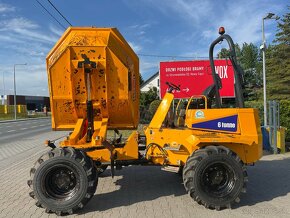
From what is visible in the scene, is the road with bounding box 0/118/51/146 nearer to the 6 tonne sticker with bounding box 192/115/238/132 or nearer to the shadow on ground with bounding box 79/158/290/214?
the shadow on ground with bounding box 79/158/290/214

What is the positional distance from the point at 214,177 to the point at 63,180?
2.47m

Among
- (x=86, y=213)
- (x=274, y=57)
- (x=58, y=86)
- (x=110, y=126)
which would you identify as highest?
(x=274, y=57)

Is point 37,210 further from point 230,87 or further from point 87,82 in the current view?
point 230,87

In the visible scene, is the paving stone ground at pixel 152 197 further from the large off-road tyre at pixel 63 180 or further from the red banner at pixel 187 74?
the red banner at pixel 187 74

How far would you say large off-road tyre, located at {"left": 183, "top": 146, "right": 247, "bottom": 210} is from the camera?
5801 millimetres

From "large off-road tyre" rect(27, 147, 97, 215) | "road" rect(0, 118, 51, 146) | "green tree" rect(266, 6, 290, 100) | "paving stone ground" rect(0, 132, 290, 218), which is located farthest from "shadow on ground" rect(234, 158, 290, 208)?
"green tree" rect(266, 6, 290, 100)

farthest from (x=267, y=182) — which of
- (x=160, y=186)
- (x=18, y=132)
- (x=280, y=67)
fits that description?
(x=280, y=67)

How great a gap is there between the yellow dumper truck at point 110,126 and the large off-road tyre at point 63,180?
2 cm

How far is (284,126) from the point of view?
12.2 m

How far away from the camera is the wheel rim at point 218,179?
590cm

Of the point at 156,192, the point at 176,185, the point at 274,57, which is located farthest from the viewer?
the point at 274,57

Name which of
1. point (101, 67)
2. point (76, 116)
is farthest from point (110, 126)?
point (101, 67)

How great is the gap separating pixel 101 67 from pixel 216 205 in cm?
301

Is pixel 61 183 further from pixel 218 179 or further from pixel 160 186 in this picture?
pixel 218 179
